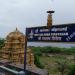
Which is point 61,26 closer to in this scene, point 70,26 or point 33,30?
point 70,26

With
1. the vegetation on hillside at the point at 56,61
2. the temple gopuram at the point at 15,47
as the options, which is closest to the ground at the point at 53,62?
the vegetation on hillside at the point at 56,61

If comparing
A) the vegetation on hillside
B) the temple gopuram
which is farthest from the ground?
the temple gopuram

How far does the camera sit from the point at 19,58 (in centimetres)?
1180

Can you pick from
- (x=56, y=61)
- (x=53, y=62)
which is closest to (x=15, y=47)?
(x=56, y=61)

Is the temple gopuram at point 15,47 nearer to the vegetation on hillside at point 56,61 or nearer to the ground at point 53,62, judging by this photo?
the vegetation on hillside at point 56,61

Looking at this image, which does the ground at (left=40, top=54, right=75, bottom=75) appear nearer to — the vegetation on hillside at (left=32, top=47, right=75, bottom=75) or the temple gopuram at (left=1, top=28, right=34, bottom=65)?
the vegetation on hillside at (left=32, top=47, right=75, bottom=75)

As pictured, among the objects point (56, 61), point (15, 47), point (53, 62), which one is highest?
point (15, 47)

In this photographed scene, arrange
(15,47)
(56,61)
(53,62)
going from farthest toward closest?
(53,62), (56,61), (15,47)

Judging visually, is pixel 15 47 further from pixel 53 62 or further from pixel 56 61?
pixel 53 62

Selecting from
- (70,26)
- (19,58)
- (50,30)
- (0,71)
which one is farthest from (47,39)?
(19,58)

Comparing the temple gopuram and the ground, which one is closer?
the temple gopuram

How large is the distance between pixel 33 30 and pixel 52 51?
6107 cm

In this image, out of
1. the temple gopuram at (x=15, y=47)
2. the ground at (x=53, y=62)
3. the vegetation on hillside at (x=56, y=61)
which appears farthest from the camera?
the ground at (x=53, y=62)

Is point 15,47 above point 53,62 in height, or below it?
above
